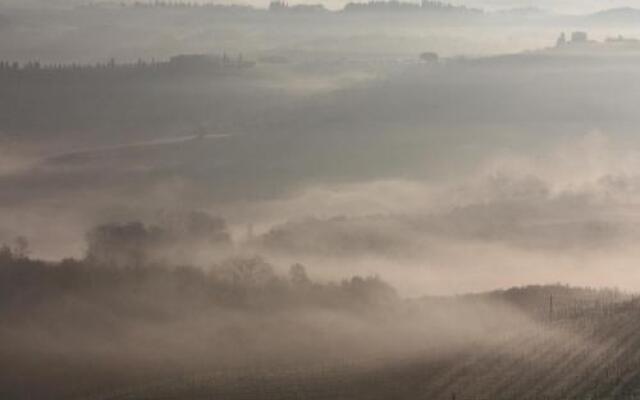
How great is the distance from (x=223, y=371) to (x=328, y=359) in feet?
39.2

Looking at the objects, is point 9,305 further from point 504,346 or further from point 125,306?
point 504,346

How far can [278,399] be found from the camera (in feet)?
279

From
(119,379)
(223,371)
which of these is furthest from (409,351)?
(119,379)

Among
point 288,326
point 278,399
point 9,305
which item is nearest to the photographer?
point 278,399

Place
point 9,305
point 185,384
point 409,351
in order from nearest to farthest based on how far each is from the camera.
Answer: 1. point 185,384
2. point 409,351
3. point 9,305

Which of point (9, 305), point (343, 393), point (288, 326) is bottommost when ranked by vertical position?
point (343, 393)

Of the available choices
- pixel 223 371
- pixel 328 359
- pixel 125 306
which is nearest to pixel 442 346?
pixel 328 359

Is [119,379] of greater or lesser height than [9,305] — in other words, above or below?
below

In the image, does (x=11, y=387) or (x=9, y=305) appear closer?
(x=11, y=387)

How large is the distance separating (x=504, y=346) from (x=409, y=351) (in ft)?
36.8

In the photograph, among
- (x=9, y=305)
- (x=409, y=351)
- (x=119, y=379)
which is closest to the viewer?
(x=409, y=351)

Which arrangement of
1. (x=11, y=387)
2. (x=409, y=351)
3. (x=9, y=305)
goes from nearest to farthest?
(x=409, y=351) → (x=11, y=387) → (x=9, y=305)

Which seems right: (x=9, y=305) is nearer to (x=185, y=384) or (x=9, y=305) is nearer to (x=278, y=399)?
(x=185, y=384)

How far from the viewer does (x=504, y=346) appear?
99625mm
